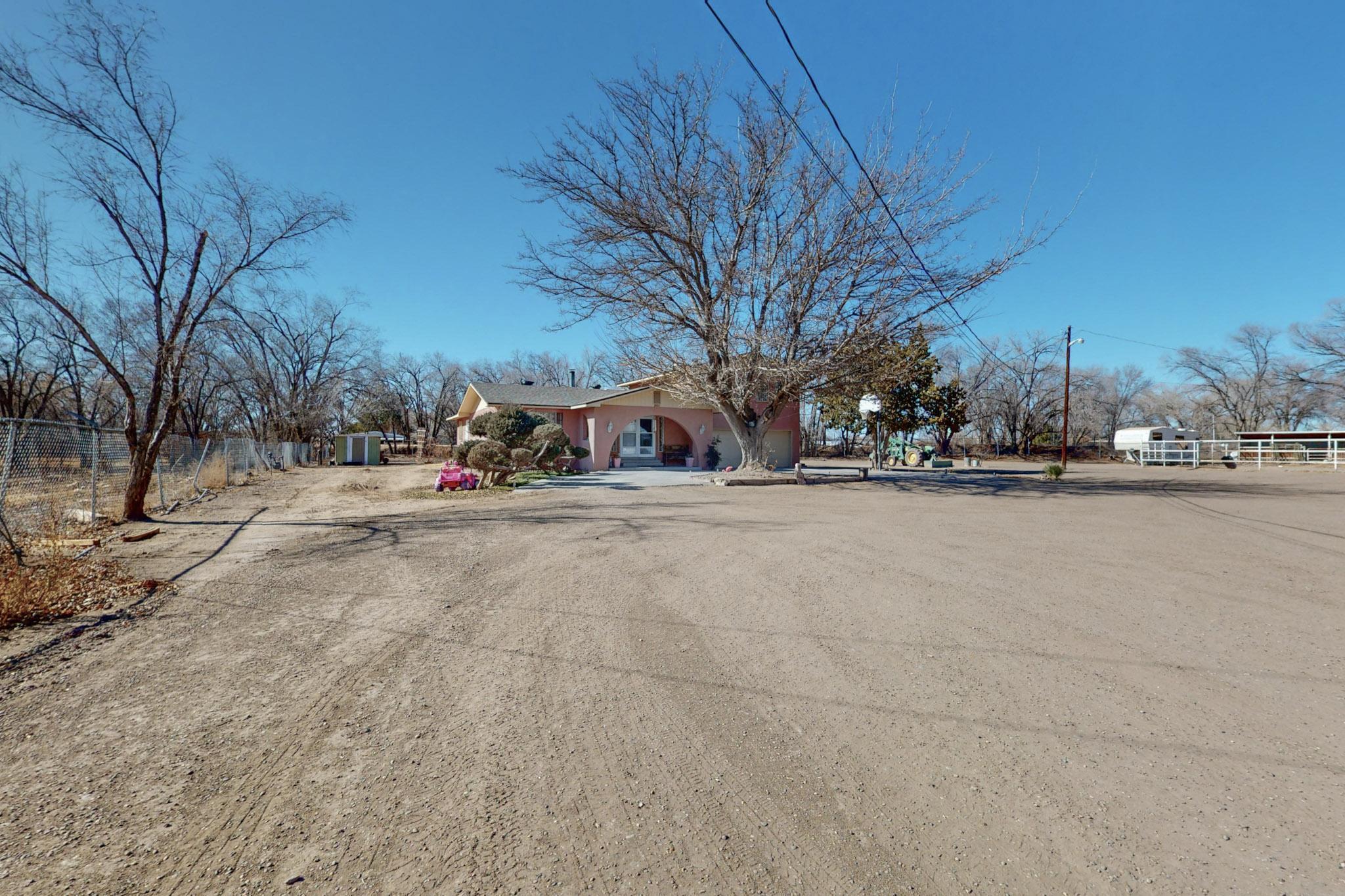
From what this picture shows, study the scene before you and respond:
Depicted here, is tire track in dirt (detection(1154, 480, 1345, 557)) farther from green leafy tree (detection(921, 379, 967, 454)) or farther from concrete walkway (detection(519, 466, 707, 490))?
green leafy tree (detection(921, 379, 967, 454))

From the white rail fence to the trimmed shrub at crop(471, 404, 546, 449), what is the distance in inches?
1167

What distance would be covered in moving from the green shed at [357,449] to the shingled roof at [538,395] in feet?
27.0

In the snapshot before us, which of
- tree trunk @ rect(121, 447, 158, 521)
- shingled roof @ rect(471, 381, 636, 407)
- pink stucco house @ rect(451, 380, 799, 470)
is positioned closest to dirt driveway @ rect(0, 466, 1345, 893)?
tree trunk @ rect(121, 447, 158, 521)

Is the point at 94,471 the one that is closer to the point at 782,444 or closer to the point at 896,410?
the point at 782,444

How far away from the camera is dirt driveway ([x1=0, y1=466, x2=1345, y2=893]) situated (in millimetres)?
2029

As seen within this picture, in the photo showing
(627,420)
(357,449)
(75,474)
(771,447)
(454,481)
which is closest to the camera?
(75,474)

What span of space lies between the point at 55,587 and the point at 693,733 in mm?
5632

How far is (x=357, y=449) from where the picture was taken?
3334cm

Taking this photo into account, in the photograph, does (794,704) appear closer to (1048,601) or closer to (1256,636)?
(1048,601)

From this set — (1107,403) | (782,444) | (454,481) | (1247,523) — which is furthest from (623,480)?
(1107,403)

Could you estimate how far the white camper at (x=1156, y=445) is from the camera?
3102cm

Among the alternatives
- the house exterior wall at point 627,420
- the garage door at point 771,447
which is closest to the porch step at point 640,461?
the house exterior wall at point 627,420

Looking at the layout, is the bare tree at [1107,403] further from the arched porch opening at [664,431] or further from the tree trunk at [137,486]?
the tree trunk at [137,486]

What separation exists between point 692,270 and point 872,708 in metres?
15.6
